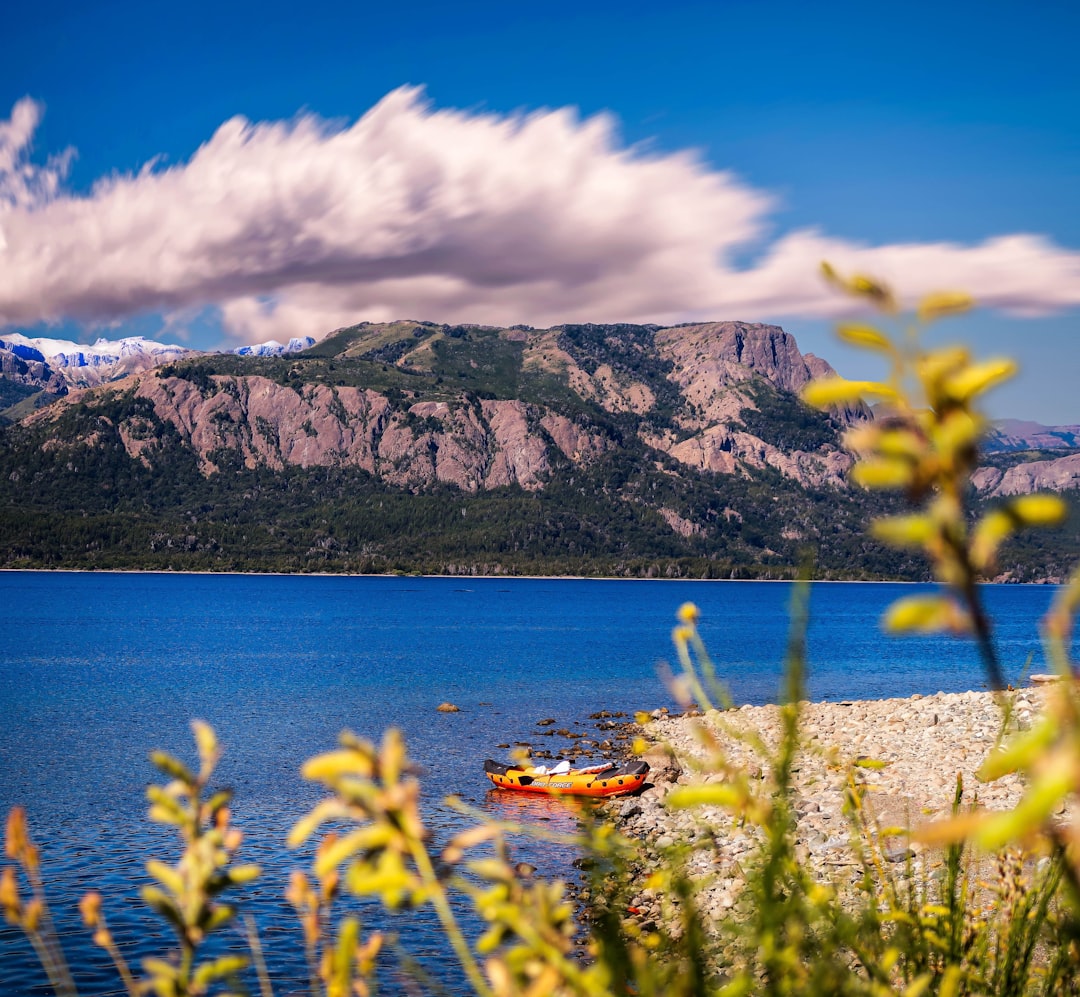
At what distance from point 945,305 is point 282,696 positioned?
7479 cm

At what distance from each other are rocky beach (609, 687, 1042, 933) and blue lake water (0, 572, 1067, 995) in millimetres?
4589

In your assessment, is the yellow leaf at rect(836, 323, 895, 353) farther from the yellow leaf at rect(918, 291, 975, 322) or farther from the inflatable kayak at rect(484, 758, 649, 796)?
the inflatable kayak at rect(484, 758, 649, 796)

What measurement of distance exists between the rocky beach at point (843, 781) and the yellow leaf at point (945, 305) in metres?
12.2

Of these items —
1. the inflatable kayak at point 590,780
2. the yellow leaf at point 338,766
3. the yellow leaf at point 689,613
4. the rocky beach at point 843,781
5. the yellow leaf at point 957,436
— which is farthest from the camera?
the inflatable kayak at point 590,780

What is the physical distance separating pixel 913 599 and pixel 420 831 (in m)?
0.84

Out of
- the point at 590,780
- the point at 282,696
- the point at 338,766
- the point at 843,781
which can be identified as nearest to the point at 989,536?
the point at 338,766

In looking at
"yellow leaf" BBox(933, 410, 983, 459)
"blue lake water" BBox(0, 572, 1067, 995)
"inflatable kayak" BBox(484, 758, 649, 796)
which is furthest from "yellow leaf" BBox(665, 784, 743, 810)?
"inflatable kayak" BBox(484, 758, 649, 796)

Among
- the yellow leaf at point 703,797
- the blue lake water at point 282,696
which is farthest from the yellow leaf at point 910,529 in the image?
the blue lake water at point 282,696

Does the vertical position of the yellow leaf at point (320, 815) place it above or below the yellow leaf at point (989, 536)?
below

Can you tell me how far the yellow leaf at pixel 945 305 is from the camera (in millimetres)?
1363

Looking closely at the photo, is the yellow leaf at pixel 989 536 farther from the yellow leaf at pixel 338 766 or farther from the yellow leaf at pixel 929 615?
the yellow leaf at pixel 338 766

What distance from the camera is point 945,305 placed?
1.36 metres

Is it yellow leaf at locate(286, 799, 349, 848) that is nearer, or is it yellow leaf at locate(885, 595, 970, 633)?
yellow leaf at locate(885, 595, 970, 633)

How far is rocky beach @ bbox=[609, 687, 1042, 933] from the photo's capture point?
20406 millimetres
